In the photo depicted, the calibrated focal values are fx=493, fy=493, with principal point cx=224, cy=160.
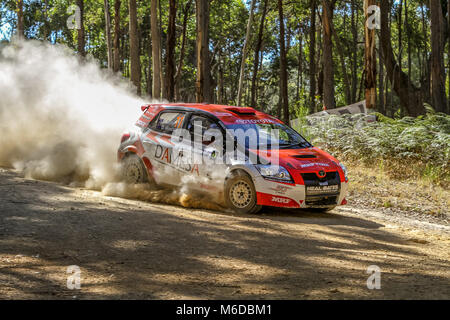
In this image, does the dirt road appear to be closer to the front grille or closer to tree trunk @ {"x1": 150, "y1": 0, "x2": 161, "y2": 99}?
the front grille

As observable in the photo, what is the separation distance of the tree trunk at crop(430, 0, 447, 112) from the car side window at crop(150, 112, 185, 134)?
466 inches

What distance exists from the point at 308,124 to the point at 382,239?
9919 mm

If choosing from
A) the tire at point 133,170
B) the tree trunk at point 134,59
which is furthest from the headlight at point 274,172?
the tree trunk at point 134,59

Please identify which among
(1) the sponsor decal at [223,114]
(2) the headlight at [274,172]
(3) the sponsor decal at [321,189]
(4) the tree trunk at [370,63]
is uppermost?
(4) the tree trunk at [370,63]

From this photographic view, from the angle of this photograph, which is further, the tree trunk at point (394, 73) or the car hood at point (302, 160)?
the tree trunk at point (394, 73)

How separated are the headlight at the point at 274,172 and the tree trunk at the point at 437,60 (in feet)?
38.8

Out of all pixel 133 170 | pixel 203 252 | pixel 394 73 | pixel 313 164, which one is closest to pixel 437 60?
pixel 394 73

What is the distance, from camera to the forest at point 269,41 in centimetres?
1867

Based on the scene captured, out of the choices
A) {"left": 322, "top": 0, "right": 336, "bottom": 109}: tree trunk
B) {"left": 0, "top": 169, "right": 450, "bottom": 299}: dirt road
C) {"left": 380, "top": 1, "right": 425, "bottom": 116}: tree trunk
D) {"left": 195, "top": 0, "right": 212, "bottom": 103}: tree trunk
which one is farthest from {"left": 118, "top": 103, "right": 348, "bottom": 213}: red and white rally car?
{"left": 380, "top": 1, "right": 425, "bottom": 116}: tree trunk

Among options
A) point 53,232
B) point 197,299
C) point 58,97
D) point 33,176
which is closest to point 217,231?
point 53,232

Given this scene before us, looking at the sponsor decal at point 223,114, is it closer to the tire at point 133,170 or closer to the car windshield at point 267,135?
the car windshield at point 267,135

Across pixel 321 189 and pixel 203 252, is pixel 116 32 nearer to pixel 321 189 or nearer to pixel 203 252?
pixel 321 189

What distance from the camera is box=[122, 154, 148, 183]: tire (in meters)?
Result: 9.70
